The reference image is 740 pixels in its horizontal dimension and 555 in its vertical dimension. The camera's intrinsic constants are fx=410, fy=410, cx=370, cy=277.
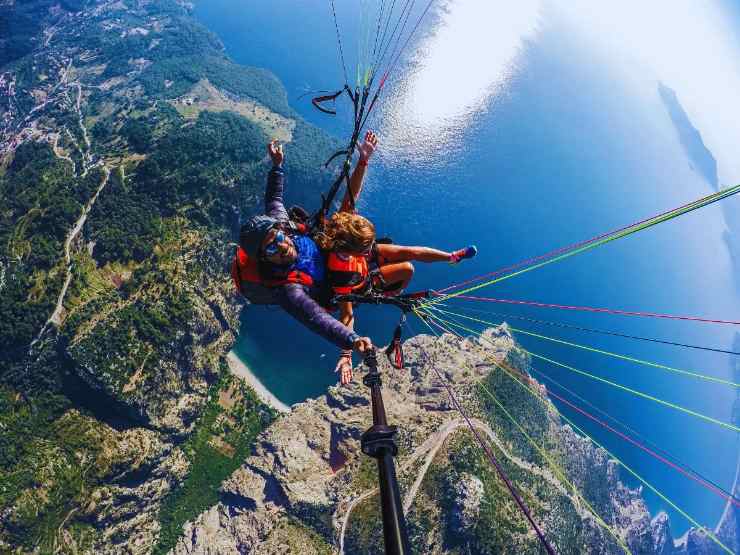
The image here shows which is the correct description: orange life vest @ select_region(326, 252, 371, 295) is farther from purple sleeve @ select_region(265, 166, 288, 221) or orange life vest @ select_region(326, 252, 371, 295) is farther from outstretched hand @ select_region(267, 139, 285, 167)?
outstretched hand @ select_region(267, 139, 285, 167)

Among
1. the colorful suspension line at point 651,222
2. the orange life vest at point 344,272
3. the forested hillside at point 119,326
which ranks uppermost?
the colorful suspension line at point 651,222

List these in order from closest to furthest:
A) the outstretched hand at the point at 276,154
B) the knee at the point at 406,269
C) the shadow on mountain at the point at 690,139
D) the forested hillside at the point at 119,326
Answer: the outstretched hand at the point at 276,154 < the knee at the point at 406,269 < the forested hillside at the point at 119,326 < the shadow on mountain at the point at 690,139

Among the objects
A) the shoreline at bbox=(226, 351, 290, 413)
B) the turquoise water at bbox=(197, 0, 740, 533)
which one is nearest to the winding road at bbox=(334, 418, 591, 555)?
the shoreline at bbox=(226, 351, 290, 413)

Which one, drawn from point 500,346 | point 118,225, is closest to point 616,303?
point 500,346

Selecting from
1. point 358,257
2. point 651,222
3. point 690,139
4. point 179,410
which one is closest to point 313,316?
point 358,257

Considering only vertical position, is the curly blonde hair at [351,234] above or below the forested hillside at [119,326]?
above

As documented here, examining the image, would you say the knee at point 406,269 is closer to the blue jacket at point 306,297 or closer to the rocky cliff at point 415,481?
the blue jacket at point 306,297

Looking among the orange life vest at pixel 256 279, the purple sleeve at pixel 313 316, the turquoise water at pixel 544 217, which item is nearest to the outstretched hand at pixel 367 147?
the orange life vest at pixel 256 279
